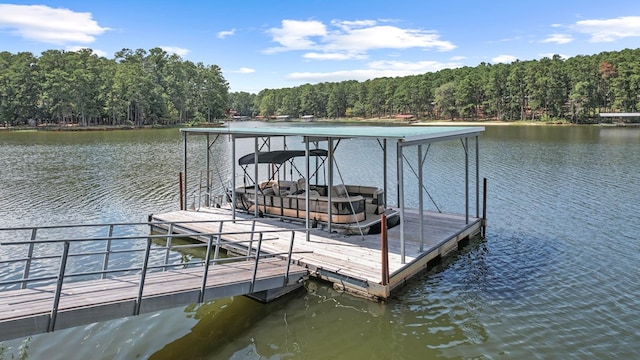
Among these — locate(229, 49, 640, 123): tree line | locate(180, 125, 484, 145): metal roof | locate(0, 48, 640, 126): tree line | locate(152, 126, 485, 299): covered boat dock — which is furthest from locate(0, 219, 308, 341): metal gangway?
locate(229, 49, 640, 123): tree line

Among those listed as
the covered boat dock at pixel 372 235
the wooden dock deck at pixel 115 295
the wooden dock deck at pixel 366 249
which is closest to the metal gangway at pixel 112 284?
the wooden dock deck at pixel 115 295

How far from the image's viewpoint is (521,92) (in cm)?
8631

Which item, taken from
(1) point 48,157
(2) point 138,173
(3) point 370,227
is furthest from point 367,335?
(1) point 48,157

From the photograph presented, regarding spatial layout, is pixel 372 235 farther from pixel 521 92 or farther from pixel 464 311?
pixel 521 92

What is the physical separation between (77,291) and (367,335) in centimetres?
489

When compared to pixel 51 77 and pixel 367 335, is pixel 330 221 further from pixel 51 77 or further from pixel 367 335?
pixel 51 77

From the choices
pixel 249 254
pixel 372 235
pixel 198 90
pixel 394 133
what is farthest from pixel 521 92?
pixel 249 254

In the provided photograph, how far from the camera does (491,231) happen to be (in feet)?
46.2

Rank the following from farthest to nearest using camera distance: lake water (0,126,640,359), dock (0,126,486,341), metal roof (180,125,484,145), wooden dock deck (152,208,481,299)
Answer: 1. metal roof (180,125,484,145)
2. wooden dock deck (152,208,481,299)
3. lake water (0,126,640,359)
4. dock (0,126,486,341)

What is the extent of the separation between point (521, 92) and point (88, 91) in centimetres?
8038

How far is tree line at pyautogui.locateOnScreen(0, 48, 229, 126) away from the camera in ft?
252

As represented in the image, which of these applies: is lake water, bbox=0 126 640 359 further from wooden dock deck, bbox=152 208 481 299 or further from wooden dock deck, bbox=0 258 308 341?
wooden dock deck, bbox=0 258 308 341

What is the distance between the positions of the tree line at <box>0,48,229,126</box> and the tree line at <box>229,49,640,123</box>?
166 ft

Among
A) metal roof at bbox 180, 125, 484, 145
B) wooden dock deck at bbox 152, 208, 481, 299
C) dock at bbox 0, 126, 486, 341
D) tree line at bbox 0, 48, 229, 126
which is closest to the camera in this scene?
dock at bbox 0, 126, 486, 341
